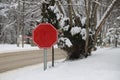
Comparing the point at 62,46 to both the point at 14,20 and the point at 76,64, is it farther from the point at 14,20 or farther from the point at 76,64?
the point at 14,20

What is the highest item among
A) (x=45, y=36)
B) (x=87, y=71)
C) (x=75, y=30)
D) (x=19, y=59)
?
(x=75, y=30)

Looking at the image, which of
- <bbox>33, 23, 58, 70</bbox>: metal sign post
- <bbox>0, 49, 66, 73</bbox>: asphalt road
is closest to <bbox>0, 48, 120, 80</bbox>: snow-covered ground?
<bbox>33, 23, 58, 70</bbox>: metal sign post

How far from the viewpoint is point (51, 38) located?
33.1 ft

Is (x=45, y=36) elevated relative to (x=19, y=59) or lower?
elevated

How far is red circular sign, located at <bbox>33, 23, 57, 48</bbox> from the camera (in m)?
10.0

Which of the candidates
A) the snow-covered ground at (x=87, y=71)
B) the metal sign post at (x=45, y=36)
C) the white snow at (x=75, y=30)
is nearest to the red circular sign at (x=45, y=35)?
the metal sign post at (x=45, y=36)

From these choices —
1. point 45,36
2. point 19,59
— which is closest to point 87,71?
point 45,36

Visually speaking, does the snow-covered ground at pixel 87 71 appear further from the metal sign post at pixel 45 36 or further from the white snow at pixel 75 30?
the white snow at pixel 75 30

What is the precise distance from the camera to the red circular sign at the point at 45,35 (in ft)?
32.9

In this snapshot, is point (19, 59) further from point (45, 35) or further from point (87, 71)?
point (87, 71)

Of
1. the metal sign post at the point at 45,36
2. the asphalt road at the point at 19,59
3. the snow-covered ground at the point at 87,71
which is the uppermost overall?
the metal sign post at the point at 45,36

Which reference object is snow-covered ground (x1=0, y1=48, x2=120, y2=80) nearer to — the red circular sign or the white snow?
the red circular sign

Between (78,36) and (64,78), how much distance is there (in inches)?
156

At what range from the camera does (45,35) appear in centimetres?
1008
